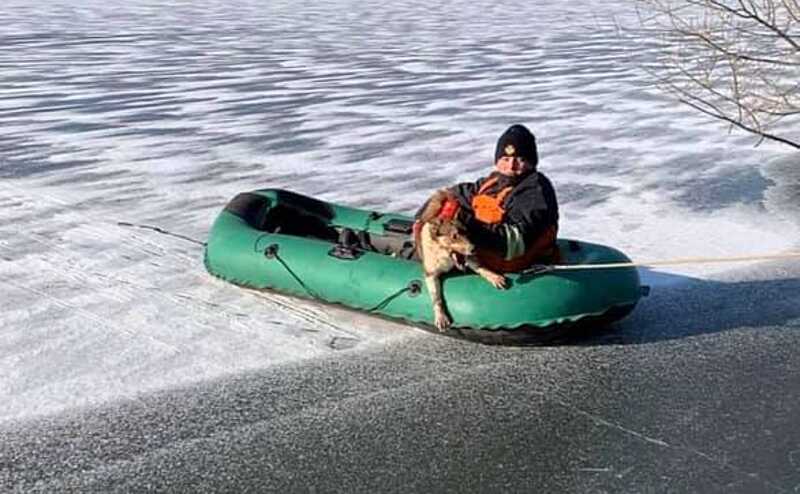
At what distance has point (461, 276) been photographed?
213 inches

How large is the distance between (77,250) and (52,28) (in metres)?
17.6

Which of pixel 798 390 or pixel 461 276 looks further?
pixel 461 276

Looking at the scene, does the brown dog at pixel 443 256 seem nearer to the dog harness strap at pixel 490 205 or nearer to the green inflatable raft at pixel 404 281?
the green inflatable raft at pixel 404 281

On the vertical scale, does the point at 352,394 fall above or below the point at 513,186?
below

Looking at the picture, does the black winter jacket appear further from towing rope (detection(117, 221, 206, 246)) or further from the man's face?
towing rope (detection(117, 221, 206, 246))

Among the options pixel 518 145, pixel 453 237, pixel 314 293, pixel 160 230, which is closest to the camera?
pixel 453 237

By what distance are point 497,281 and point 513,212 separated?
1.33 ft

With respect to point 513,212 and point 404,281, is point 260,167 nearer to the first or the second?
point 404,281

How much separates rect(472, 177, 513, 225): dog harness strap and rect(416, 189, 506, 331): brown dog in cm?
29

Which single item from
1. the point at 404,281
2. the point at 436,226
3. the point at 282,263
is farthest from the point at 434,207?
the point at 282,263

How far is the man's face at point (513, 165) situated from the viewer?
566 centimetres

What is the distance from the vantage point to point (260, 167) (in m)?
9.59

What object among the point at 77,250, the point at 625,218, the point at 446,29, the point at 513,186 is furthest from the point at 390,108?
the point at 446,29

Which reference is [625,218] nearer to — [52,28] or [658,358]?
[658,358]
